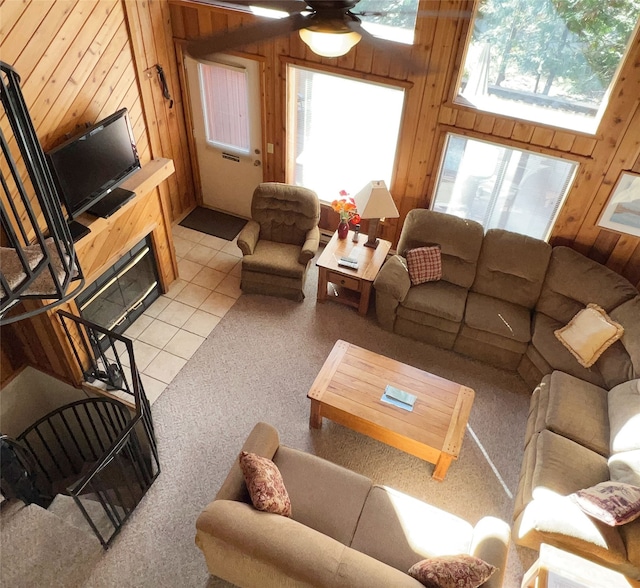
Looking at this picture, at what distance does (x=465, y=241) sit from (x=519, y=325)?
863 mm

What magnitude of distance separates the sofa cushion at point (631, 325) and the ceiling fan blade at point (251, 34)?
329 centimetres

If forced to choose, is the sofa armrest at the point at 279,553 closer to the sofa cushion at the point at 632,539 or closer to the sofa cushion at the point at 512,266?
the sofa cushion at the point at 632,539

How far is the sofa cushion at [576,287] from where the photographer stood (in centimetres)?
410

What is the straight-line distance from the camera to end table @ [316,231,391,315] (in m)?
4.72

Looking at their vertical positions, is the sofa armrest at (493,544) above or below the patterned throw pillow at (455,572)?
below

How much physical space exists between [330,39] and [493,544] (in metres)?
2.74

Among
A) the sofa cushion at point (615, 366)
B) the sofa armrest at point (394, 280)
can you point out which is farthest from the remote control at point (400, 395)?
the sofa cushion at point (615, 366)

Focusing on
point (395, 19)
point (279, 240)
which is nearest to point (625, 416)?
point (279, 240)

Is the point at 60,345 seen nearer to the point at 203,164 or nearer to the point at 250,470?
the point at 250,470

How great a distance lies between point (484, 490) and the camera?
145 inches

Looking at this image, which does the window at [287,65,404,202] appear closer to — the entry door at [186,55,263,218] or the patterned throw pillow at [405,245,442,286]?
the entry door at [186,55,263,218]

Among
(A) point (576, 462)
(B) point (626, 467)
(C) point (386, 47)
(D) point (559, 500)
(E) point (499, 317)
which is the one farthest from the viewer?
(E) point (499, 317)

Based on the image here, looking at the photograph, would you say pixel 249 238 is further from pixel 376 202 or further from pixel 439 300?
pixel 439 300

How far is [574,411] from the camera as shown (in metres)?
3.68
